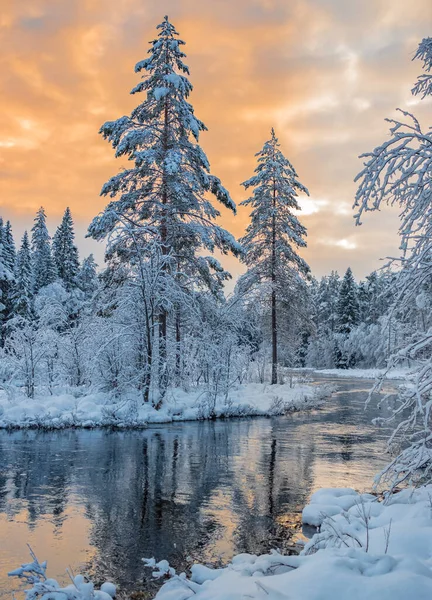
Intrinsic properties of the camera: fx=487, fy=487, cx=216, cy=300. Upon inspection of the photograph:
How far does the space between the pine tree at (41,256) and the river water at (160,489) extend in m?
37.3

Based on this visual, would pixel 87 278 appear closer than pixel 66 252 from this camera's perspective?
No

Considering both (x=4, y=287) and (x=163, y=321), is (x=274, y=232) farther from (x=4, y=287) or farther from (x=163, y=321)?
(x=4, y=287)

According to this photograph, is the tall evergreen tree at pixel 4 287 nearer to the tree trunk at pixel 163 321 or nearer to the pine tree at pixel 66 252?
the pine tree at pixel 66 252

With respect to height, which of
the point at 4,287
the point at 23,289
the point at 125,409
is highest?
the point at 4,287

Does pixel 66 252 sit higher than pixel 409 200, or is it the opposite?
pixel 66 252

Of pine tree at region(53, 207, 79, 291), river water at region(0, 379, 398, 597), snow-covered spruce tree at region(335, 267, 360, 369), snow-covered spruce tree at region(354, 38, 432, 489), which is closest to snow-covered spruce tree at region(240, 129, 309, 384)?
river water at region(0, 379, 398, 597)

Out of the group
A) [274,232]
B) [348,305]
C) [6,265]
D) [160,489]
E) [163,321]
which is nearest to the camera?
[160,489]

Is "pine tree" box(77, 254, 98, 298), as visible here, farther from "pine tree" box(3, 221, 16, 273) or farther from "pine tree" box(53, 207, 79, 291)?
"pine tree" box(3, 221, 16, 273)

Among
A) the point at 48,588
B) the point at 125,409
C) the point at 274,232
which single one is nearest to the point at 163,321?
the point at 125,409

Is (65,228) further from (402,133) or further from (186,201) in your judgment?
(402,133)

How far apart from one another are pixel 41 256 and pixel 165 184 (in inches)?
1418

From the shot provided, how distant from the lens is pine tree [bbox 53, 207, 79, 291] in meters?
51.8

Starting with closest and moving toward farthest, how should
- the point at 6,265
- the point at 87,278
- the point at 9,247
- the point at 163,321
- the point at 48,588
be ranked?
the point at 48,588
the point at 163,321
the point at 6,265
the point at 9,247
the point at 87,278

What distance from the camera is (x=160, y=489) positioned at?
9367 mm
